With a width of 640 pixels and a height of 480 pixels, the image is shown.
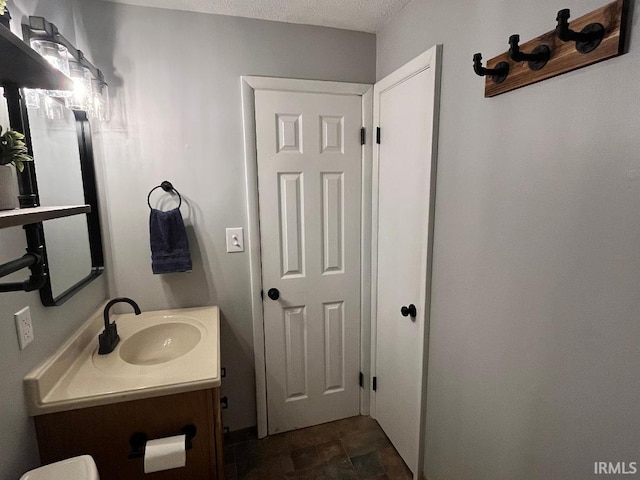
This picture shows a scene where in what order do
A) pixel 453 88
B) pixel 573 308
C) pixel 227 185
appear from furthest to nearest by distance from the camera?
pixel 227 185 < pixel 453 88 < pixel 573 308

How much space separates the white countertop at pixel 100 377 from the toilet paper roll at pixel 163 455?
0.53 ft

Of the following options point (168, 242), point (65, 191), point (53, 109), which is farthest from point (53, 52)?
point (168, 242)

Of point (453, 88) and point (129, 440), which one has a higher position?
point (453, 88)

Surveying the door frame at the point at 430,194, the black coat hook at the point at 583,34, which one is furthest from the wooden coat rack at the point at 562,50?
the door frame at the point at 430,194

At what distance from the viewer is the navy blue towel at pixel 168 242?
166 centimetres

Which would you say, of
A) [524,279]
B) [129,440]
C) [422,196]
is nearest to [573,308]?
[524,279]

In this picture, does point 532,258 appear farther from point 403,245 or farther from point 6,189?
point 6,189

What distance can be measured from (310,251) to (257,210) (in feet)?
1.29

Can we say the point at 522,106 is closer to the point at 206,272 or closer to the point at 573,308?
the point at 573,308

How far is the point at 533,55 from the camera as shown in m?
0.90

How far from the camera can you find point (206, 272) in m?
1.84

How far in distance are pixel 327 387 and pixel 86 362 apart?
1.37 metres

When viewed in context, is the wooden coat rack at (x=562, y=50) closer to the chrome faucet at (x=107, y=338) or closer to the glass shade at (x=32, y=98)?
the glass shade at (x=32, y=98)

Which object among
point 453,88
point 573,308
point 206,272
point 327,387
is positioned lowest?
point 327,387
